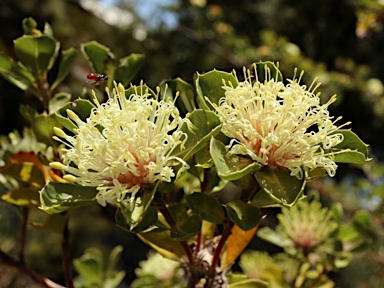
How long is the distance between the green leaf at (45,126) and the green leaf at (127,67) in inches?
→ 2.8

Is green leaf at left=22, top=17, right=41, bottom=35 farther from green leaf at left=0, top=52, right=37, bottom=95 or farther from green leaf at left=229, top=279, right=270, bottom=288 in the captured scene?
green leaf at left=229, top=279, right=270, bottom=288

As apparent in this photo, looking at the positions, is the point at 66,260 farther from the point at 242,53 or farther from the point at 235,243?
the point at 242,53

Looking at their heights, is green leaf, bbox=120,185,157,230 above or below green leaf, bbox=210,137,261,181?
below

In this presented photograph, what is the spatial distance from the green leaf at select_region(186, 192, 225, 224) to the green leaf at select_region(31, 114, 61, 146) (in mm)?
138

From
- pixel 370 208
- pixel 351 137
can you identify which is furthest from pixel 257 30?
pixel 351 137

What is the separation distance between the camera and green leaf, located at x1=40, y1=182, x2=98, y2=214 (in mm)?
297

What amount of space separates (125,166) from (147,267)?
0.44m

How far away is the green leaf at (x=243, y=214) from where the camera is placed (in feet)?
0.98

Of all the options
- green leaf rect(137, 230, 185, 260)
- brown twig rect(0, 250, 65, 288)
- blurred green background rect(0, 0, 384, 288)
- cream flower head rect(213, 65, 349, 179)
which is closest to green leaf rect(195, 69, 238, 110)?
cream flower head rect(213, 65, 349, 179)

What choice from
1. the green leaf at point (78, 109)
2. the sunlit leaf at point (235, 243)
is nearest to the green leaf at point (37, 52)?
the green leaf at point (78, 109)

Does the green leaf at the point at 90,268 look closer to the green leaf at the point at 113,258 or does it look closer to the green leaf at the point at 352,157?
the green leaf at the point at 113,258

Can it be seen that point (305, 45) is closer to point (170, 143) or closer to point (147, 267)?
point (147, 267)

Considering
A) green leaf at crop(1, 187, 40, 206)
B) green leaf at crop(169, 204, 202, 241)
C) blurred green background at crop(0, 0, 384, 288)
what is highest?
green leaf at crop(169, 204, 202, 241)

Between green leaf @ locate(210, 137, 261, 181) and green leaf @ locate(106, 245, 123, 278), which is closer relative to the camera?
green leaf @ locate(210, 137, 261, 181)
